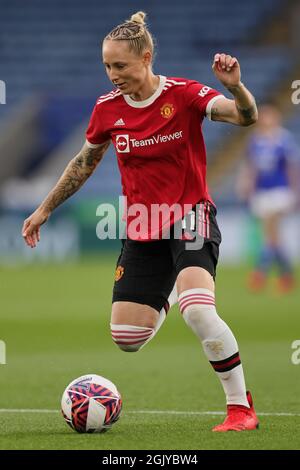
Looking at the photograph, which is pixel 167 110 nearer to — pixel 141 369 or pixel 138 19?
pixel 138 19

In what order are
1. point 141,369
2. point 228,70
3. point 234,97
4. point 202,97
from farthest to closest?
point 141,369, point 202,97, point 234,97, point 228,70

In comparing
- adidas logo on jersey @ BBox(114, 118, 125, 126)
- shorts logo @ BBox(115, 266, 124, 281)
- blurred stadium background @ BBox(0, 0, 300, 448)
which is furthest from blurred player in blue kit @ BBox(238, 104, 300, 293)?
adidas logo on jersey @ BBox(114, 118, 125, 126)

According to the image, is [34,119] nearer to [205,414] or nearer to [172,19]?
[172,19]

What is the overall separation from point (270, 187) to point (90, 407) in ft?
37.7

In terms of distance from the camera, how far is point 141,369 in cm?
964

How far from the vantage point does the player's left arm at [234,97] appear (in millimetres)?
5828

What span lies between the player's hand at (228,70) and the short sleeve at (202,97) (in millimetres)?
418

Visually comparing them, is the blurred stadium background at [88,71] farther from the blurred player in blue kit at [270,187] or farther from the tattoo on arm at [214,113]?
the tattoo on arm at [214,113]

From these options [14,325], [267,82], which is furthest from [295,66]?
[14,325]

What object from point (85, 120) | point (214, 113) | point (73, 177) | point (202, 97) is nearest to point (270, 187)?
point (85, 120)

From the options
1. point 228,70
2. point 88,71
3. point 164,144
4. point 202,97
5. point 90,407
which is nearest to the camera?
point 228,70

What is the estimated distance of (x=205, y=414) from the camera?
22.9ft

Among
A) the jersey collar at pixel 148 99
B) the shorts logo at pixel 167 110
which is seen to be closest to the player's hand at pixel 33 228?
the jersey collar at pixel 148 99

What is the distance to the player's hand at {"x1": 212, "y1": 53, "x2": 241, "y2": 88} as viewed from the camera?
582 centimetres
